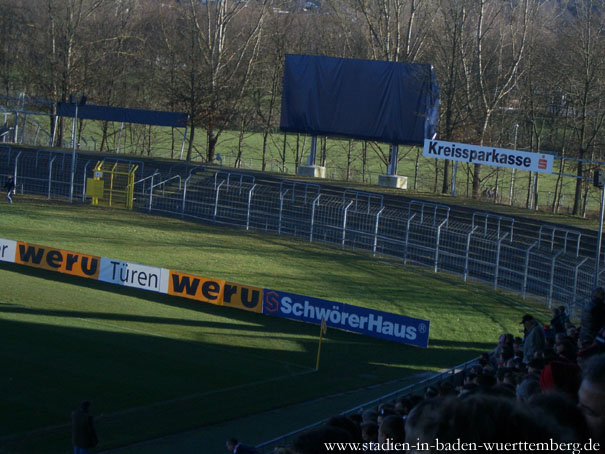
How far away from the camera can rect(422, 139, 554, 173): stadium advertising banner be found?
29.2m

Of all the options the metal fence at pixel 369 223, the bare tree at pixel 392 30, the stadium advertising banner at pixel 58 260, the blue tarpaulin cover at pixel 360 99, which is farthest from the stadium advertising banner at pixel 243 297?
the bare tree at pixel 392 30

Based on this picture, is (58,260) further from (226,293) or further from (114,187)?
(114,187)

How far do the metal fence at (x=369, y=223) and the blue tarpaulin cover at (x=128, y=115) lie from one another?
163 inches

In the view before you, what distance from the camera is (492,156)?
99.7 feet

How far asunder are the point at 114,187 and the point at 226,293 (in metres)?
17.7

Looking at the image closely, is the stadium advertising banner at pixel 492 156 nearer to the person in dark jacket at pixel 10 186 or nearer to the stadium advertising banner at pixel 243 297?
the stadium advertising banner at pixel 243 297

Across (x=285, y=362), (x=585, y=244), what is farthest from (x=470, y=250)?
(x=285, y=362)

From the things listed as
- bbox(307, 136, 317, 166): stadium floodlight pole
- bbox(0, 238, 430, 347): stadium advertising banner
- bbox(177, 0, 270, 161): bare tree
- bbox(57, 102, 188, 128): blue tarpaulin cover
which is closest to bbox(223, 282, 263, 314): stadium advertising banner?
bbox(0, 238, 430, 347): stadium advertising banner

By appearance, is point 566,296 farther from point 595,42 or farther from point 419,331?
point 595,42

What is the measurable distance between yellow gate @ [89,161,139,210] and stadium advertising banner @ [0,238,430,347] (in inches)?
416

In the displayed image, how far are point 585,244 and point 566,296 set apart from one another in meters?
5.89

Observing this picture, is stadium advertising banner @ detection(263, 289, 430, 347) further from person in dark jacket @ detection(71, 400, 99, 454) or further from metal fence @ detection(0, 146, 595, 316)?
person in dark jacket @ detection(71, 400, 99, 454)

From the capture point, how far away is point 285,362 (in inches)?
668

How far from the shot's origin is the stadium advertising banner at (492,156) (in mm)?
29250
